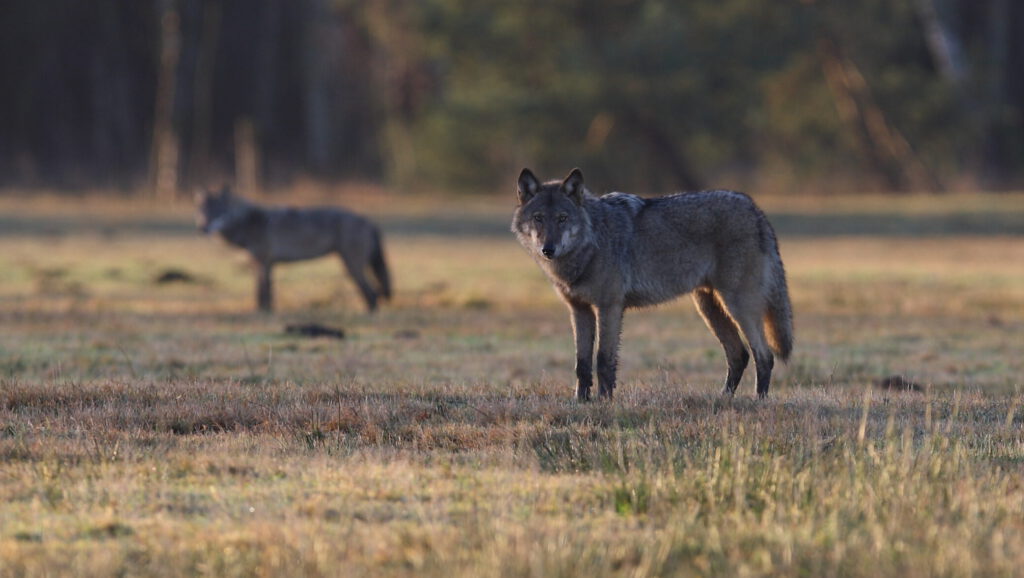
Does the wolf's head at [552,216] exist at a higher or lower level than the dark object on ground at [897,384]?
higher

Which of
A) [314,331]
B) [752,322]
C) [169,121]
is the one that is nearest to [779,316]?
[752,322]

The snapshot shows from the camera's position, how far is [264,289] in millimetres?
19375

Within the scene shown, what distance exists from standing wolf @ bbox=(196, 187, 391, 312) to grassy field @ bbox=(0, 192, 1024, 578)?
8.66 feet

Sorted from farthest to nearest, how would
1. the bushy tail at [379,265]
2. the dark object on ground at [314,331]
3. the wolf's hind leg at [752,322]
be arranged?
1. the bushy tail at [379,265]
2. the dark object on ground at [314,331]
3. the wolf's hind leg at [752,322]

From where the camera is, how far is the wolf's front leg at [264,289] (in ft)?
62.8

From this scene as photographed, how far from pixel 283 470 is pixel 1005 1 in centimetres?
4619

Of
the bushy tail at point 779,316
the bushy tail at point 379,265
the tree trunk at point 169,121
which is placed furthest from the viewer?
the tree trunk at point 169,121

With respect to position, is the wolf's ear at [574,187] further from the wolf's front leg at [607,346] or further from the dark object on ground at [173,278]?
the dark object on ground at [173,278]

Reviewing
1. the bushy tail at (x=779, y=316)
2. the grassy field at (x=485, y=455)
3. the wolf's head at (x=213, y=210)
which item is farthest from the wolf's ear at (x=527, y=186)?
the wolf's head at (x=213, y=210)

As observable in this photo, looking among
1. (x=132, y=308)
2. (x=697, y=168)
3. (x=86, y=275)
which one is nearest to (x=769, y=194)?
(x=697, y=168)

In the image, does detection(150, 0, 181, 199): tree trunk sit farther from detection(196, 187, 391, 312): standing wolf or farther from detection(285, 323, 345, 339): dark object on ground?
detection(285, 323, 345, 339): dark object on ground


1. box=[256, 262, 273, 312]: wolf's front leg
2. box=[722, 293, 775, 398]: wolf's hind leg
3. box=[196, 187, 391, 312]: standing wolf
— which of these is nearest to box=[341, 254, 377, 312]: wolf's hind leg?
box=[196, 187, 391, 312]: standing wolf

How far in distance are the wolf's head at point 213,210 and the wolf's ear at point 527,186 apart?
11.1 metres

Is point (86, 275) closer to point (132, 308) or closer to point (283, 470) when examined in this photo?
point (132, 308)
